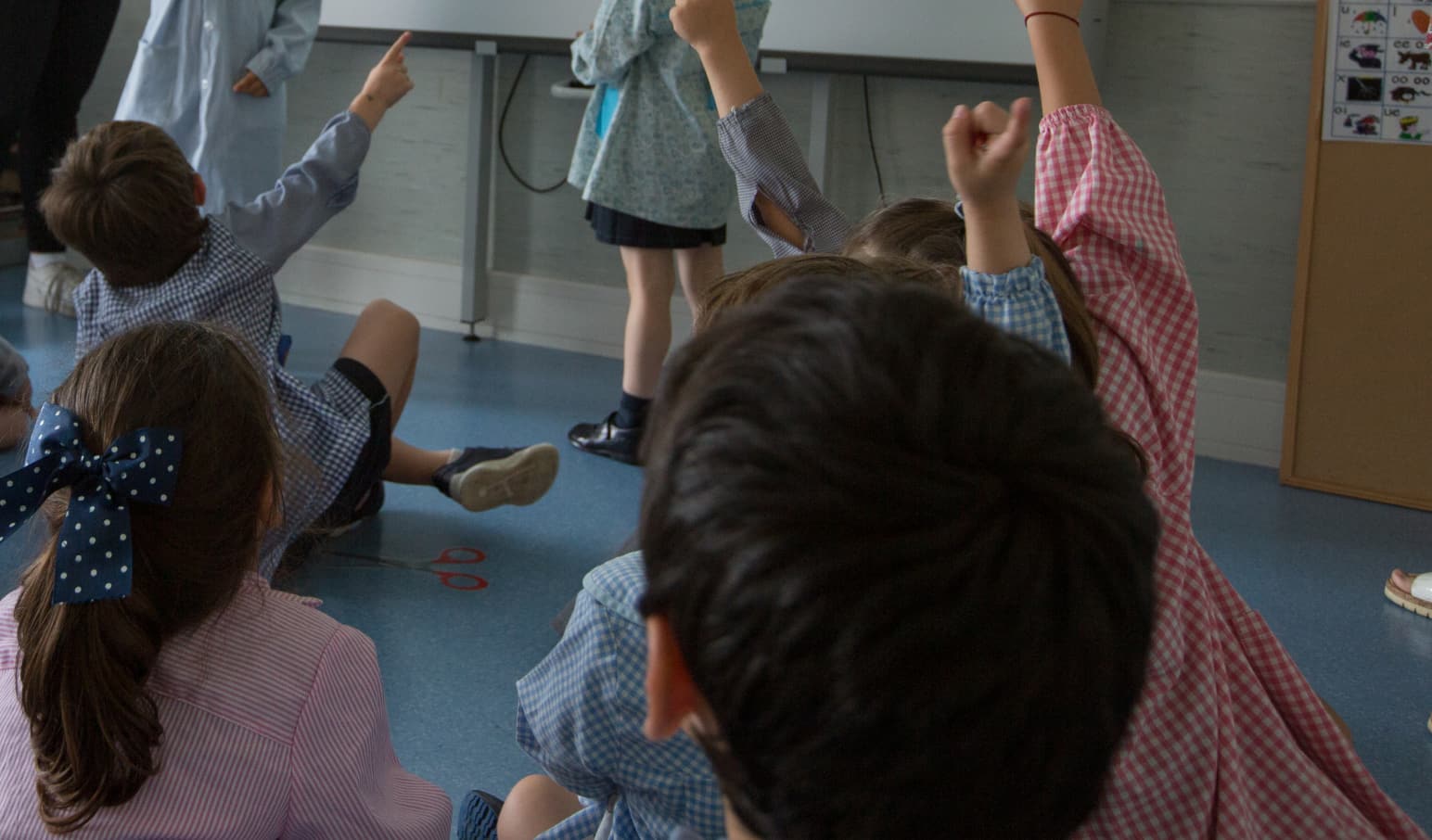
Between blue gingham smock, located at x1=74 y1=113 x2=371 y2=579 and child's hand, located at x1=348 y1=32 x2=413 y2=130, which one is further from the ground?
child's hand, located at x1=348 y1=32 x2=413 y2=130

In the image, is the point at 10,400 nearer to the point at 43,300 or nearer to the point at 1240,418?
the point at 43,300

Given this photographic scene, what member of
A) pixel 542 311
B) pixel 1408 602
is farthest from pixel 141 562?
pixel 542 311

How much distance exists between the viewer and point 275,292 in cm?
210

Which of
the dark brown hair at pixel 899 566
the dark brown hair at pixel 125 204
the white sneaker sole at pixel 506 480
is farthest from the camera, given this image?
the white sneaker sole at pixel 506 480

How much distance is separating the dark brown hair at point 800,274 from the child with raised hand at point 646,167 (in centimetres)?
150

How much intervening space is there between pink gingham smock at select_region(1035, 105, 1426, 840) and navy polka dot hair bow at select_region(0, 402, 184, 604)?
68cm

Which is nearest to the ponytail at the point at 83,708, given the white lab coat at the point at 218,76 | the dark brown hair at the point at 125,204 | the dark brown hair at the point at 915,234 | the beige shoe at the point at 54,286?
the dark brown hair at the point at 915,234

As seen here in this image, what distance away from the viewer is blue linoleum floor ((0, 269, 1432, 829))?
1.71m

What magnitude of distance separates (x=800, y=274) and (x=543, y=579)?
1.21 meters

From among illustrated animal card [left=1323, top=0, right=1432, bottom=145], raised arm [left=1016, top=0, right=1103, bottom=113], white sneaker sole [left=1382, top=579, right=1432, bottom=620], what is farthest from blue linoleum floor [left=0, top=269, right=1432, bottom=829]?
raised arm [left=1016, top=0, right=1103, bottom=113]

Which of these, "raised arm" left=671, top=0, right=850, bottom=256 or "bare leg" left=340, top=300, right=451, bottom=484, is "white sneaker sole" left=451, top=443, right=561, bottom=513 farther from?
"raised arm" left=671, top=0, right=850, bottom=256

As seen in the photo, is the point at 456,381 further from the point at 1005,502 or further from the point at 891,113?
the point at 1005,502

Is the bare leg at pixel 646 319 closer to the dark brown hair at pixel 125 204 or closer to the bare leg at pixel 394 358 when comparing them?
the bare leg at pixel 394 358

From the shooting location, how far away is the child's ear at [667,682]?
1.68 feet
